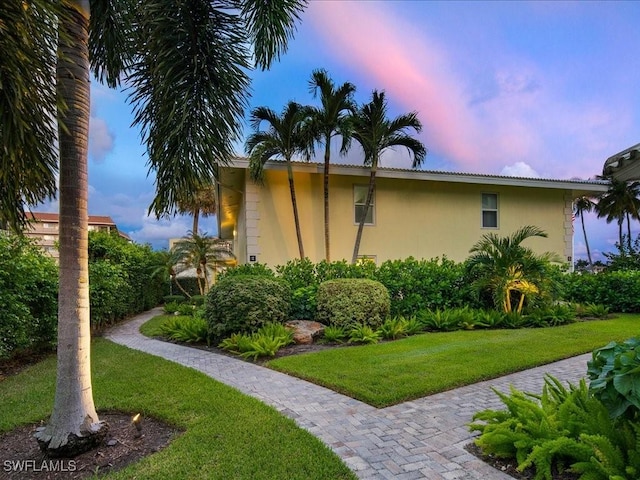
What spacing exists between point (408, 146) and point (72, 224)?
9.84 m

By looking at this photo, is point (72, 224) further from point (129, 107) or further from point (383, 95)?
point (383, 95)

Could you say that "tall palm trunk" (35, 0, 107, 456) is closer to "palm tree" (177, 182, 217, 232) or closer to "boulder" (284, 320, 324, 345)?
"palm tree" (177, 182, 217, 232)

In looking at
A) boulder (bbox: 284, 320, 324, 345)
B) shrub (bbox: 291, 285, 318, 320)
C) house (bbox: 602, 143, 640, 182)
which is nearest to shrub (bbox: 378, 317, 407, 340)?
boulder (bbox: 284, 320, 324, 345)

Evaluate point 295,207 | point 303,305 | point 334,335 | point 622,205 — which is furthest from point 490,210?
point 622,205

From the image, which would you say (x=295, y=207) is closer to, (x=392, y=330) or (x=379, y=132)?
(x=379, y=132)

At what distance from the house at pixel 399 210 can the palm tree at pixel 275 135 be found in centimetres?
61

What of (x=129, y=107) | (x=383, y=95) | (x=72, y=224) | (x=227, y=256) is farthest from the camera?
(x=227, y=256)

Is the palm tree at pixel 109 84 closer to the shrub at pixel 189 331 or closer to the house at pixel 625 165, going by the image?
the house at pixel 625 165

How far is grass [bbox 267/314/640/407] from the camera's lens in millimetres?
4664

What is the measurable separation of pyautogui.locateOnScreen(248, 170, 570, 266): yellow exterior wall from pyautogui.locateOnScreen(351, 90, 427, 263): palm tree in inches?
49.1

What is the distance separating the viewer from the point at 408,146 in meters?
11.4

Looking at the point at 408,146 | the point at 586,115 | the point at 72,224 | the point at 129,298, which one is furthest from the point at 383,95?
the point at 129,298

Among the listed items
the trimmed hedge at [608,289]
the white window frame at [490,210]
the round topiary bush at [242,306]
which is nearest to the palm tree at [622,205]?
the white window frame at [490,210]

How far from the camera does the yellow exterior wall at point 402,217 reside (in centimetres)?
1169
